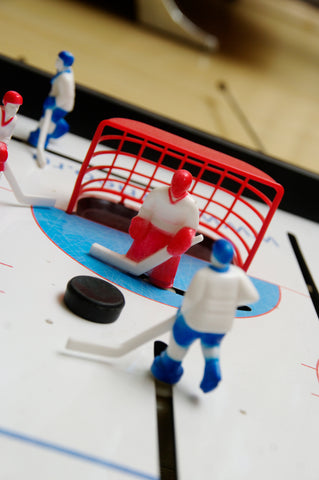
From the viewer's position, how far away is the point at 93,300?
2.96 ft

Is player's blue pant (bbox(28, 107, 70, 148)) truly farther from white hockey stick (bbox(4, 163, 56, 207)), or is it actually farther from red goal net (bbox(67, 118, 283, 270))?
white hockey stick (bbox(4, 163, 56, 207))

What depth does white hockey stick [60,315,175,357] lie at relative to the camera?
32.6 inches

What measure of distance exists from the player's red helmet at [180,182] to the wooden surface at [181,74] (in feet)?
3.31

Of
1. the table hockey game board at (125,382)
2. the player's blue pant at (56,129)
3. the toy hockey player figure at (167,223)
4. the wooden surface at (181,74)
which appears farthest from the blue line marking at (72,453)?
the wooden surface at (181,74)

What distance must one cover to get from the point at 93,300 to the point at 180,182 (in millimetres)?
281

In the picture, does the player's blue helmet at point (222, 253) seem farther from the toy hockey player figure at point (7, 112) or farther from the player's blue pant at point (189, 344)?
the toy hockey player figure at point (7, 112)

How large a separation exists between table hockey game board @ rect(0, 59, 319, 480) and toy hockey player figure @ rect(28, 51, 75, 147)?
0.65ft

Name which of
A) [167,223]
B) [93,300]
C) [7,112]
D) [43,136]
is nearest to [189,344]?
[93,300]

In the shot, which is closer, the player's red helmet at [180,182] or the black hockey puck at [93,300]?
the black hockey puck at [93,300]

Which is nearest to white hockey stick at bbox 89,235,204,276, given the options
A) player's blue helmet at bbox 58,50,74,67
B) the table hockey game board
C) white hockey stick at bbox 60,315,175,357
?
the table hockey game board

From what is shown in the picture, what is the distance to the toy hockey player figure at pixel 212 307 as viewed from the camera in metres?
0.77

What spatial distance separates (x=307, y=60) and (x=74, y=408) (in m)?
3.89

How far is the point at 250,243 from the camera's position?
153cm

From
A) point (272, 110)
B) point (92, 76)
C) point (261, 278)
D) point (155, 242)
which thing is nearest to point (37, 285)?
point (155, 242)
